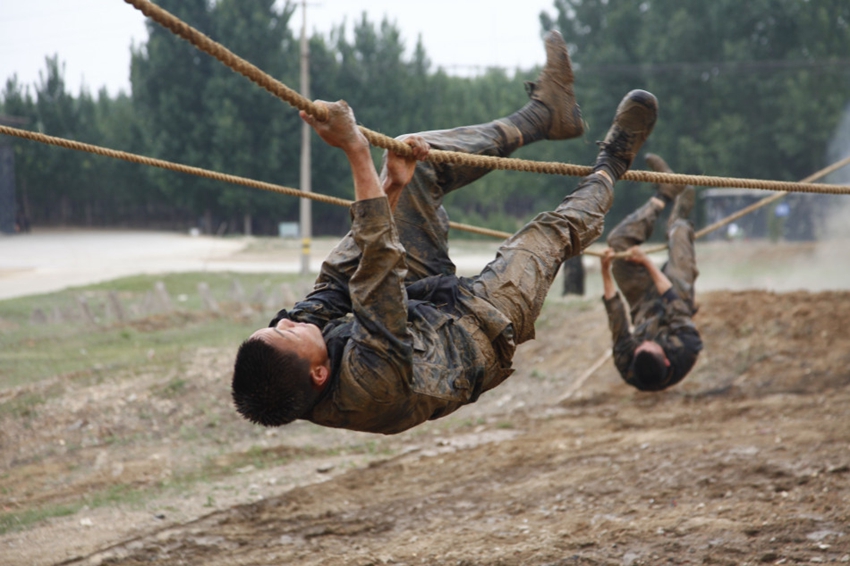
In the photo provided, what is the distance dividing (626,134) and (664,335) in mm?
3139

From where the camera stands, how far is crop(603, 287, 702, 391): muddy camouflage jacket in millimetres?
6480

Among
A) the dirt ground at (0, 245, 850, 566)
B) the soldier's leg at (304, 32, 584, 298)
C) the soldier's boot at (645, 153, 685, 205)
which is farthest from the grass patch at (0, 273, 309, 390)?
the soldier's leg at (304, 32, 584, 298)

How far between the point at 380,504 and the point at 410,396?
3101 mm

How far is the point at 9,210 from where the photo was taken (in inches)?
914

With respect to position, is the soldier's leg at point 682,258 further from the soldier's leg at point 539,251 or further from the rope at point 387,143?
the soldier's leg at point 539,251

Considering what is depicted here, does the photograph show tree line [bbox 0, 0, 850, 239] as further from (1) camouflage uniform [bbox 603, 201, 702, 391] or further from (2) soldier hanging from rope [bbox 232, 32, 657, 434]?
(2) soldier hanging from rope [bbox 232, 32, 657, 434]

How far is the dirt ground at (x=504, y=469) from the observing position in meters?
4.84

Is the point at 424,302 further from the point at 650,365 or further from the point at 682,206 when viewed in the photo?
the point at 682,206

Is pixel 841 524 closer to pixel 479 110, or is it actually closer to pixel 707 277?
pixel 707 277

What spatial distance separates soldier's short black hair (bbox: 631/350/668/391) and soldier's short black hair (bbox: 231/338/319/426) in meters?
3.90

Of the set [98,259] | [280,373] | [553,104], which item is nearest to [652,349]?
[553,104]

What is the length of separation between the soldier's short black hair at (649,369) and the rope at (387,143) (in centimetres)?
213

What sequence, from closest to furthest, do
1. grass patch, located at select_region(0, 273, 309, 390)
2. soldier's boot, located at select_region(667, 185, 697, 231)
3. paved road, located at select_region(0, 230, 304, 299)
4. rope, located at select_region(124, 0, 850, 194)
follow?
1. rope, located at select_region(124, 0, 850, 194)
2. soldier's boot, located at select_region(667, 185, 697, 231)
3. grass patch, located at select_region(0, 273, 309, 390)
4. paved road, located at select_region(0, 230, 304, 299)

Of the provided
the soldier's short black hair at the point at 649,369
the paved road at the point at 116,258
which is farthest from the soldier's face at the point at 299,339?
the paved road at the point at 116,258
